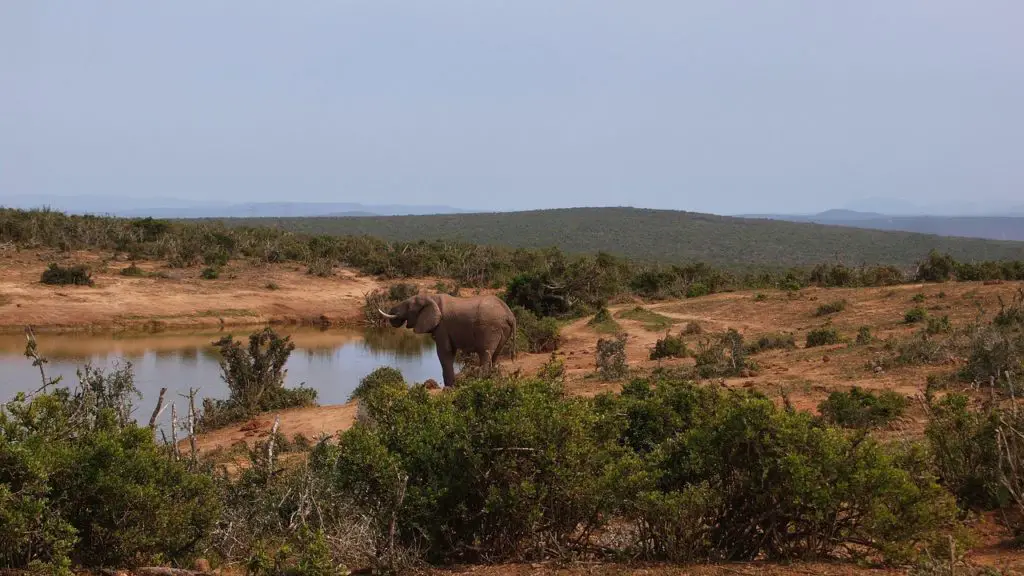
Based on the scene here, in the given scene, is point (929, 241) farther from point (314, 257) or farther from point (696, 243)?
point (314, 257)

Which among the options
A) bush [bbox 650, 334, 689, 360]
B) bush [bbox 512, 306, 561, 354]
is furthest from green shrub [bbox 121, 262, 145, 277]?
bush [bbox 650, 334, 689, 360]

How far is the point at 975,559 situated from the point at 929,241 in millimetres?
74452

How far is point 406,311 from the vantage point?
14180 mm

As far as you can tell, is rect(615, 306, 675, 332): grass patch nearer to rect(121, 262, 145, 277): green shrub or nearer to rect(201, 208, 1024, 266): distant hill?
rect(121, 262, 145, 277): green shrub

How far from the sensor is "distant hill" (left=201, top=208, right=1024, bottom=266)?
6425 centimetres

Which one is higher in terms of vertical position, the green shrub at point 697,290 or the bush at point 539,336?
the green shrub at point 697,290

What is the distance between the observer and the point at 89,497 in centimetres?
474

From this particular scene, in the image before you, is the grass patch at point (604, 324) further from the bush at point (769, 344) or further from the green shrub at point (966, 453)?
the green shrub at point (966, 453)

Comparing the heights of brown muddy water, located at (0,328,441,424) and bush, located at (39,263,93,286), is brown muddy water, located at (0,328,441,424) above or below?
below

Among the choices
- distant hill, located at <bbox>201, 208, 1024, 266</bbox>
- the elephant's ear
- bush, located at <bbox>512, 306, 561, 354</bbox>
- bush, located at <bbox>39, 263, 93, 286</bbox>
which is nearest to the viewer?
the elephant's ear

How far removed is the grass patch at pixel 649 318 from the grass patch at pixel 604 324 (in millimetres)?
693

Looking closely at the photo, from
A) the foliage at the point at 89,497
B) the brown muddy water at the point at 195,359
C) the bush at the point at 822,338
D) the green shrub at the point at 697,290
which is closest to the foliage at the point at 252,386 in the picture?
the brown muddy water at the point at 195,359

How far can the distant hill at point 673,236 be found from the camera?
6425 centimetres

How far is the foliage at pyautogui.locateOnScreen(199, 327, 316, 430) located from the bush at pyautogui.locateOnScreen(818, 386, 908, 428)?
911 cm
